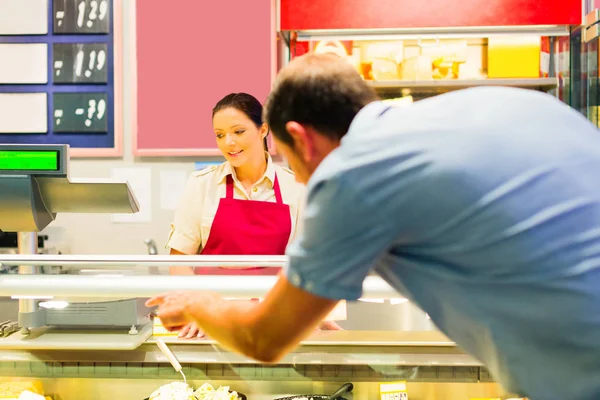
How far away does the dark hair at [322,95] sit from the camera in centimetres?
110

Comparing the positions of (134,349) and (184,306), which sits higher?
(184,306)

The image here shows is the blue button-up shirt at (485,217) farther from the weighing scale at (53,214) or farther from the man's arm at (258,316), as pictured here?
the weighing scale at (53,214)

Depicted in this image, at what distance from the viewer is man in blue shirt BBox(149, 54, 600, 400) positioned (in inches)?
36.7

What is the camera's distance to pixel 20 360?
1.89m

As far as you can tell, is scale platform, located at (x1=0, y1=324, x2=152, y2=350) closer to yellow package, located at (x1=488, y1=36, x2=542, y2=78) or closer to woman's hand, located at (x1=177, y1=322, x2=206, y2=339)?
woman's hand, located at (x1=177, y1=322, x2=206, y2=339)

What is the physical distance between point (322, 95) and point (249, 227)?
191 centimetres

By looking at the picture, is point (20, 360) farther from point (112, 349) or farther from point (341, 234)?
point (341, 234)

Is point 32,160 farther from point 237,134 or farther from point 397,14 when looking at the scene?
point 397,14

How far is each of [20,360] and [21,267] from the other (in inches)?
14.5

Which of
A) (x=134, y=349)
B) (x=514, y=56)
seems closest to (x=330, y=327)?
(x=134, y=349)

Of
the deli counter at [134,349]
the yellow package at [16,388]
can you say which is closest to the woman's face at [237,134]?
the deli counter at [134,349]

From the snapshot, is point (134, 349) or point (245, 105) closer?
point (134, 349)

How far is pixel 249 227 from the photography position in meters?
2.97

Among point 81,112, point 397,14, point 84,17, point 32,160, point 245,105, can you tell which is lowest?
point 32,160
